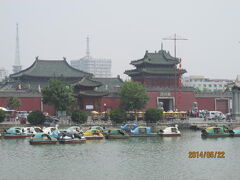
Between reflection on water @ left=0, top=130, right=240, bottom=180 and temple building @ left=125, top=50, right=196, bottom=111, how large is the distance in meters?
30.3

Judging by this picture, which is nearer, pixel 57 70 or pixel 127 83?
pixel 127 83

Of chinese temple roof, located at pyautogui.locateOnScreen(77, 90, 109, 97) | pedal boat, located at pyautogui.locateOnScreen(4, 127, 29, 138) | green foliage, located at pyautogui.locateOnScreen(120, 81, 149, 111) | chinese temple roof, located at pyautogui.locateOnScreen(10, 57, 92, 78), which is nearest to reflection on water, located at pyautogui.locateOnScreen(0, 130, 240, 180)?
pedal boat, located at pyautogui.locateOnScreen(4, 127, 29, 138)

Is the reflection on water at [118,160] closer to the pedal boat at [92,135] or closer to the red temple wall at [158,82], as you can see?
the pedal boat at [92,135]

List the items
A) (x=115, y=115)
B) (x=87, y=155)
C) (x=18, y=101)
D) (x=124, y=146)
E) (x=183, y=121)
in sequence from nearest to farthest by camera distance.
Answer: (x=87, y=155) → (x=124, y=146) → (x=115, y=115) → (x=183, y=121) → (x=18, y=101)

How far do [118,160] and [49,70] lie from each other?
45.0 metres

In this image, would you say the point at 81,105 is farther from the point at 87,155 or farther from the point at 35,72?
the point at 87,155

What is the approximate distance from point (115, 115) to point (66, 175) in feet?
101

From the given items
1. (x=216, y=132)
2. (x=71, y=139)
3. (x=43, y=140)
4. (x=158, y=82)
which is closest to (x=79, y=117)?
(x=71, y=139)

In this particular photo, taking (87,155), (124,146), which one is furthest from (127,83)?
(87,155)

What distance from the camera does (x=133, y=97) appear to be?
70.5 meters

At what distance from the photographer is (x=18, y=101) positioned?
70.6 metres

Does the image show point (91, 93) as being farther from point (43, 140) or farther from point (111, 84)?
point (43, 140)

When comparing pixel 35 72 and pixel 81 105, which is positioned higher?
pixel 35 72

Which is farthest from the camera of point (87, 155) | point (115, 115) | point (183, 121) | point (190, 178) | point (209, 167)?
point (183, 121)
